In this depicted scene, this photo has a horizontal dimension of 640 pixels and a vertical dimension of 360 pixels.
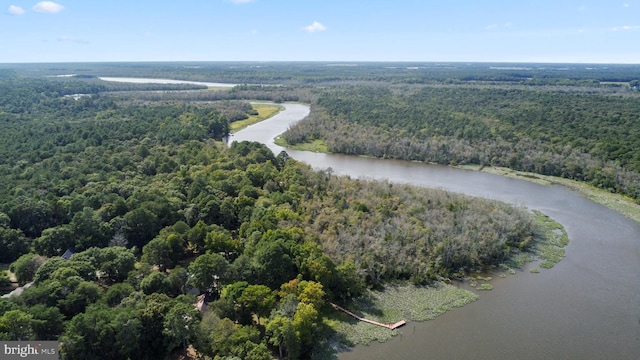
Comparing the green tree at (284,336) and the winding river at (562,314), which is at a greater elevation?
the green tree at (284,336)

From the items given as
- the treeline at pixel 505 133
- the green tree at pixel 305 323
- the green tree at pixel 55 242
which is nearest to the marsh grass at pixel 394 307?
the green tree at pixel 305 323

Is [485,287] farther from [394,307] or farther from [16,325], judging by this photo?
[16,325]

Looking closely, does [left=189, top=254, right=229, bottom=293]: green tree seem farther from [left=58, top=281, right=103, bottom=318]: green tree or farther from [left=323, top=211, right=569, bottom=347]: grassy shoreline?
[left=323, top=211, right=569, bottom=347]: grassy shoreline

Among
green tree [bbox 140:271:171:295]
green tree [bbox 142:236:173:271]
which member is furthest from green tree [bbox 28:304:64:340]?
green tree [bbox 142:236:173:271]

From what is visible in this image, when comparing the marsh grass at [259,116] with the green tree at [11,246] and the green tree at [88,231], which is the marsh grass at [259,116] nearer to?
the green tree at [88,231]

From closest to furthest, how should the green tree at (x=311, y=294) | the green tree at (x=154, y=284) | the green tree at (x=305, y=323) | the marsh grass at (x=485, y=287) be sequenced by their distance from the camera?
the green tree at (x=305, y=323) → the green tree at (x=154, y=284) → the green tree at (x=311, y=294) → the marsh grass at (x=485, y=287)

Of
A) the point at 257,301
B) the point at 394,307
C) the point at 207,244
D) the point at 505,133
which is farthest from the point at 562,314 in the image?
the point at 505,133

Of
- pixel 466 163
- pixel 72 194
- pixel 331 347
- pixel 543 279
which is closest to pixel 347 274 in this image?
pixel 331 347
